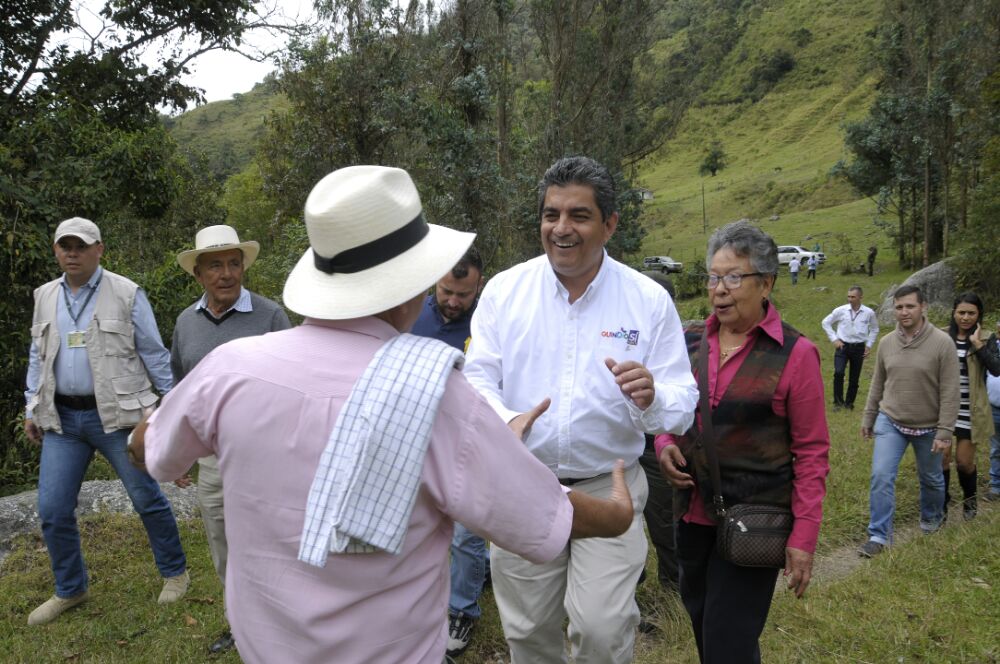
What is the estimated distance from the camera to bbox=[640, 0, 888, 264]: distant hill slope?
4374 cm

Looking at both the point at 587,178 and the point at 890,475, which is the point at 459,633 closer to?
the point at 587,178

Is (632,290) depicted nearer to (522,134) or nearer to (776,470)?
(776,470)

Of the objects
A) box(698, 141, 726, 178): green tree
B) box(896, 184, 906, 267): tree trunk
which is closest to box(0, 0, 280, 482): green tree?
box(896, 184, 906, 267): tree trunk

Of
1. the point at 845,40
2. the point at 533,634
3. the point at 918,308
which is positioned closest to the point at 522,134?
the point at 918,308

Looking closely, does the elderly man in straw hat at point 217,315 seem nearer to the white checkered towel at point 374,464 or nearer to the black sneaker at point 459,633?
the black sneaker at point 459,633

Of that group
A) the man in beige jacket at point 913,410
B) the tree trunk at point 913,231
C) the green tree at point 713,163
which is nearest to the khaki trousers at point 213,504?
the man in beige jacket at point 913,410

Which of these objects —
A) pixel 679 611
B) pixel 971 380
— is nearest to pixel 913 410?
pixel 971 380

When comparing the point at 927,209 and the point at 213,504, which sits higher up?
the point at 927,209

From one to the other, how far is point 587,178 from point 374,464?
1881 millimetres

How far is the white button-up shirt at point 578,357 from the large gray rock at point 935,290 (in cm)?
1950

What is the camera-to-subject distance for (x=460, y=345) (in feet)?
14.9

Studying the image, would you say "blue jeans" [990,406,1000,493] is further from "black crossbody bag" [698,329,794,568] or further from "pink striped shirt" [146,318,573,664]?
"pink striped shirt" [146,318,573,664]

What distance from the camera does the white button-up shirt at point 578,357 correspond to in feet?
9.66

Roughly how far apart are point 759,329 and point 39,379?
4.00m
